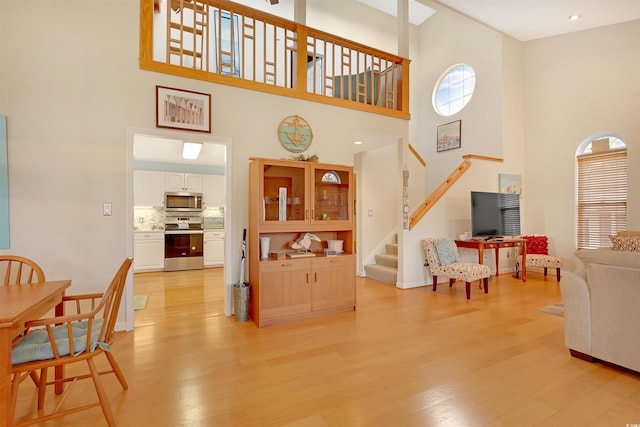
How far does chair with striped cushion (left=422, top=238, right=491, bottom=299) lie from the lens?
14.6 ft

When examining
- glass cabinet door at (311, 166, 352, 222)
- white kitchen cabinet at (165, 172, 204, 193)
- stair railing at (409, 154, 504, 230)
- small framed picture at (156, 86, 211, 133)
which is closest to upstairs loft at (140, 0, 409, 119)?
small framed picture at (156, 86, 211, 133)

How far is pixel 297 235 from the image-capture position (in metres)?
3.90

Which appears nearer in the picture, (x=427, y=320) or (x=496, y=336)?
(x=496, y=336)

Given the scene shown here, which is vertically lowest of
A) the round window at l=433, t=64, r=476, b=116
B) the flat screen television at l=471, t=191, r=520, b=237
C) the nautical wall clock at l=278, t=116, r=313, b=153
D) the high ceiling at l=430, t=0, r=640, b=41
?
the flat screen television at l=471, t=191, r=520, b=237

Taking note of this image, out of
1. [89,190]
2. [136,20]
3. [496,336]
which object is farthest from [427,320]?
[136,20]

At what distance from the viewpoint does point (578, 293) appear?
8.28 ft

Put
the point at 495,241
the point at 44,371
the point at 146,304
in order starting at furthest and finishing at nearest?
the point at 495,241, the point at 146,304, the point at 44,371

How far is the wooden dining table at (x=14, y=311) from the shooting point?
4.46 feet

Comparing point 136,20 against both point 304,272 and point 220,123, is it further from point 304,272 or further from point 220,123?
point 304,272

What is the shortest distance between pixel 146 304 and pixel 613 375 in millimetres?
4956

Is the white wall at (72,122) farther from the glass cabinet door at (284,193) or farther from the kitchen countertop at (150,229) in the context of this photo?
the kitchen countertop at (150,229)

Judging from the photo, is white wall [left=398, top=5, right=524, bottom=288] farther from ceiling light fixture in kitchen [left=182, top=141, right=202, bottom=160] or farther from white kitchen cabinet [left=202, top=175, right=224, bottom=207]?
white kitchen cabinet [left=202, top=175, right=224, bottom=207]

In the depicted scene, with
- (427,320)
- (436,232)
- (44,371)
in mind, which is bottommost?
(427,320)

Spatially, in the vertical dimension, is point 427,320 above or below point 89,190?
below
